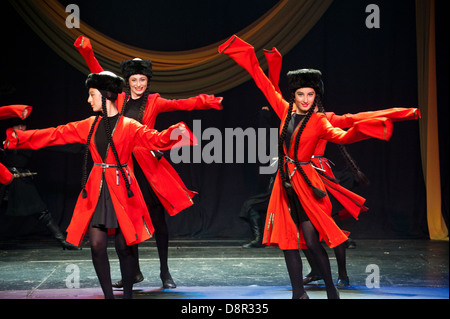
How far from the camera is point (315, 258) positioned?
3.69 meters

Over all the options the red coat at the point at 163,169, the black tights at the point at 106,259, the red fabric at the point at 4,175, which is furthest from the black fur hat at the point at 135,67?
the black tights at the point at 106,259

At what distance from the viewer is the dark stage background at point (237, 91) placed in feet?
22.4

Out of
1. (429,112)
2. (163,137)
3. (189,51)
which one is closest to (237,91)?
(189,51)

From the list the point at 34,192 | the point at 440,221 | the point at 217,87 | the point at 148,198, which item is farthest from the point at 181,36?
the point at 440,221

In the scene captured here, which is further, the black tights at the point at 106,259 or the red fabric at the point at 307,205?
the red fabric at the point at 307,205

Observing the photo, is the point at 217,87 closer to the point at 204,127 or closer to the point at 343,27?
the point at 204,127

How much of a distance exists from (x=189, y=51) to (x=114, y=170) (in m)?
3.00

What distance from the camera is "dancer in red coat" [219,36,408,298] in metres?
3.73

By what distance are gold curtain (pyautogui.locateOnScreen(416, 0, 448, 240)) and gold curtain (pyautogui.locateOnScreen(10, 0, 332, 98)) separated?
4.21ft

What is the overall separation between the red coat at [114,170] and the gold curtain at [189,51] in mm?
2546

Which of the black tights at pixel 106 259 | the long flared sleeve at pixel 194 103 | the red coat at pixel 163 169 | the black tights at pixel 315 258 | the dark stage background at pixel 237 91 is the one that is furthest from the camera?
the dark stage background at pixel 237 91

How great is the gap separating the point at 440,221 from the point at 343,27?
2.37 m

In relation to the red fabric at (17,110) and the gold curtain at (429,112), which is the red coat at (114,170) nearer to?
the red fabric at (17,110)

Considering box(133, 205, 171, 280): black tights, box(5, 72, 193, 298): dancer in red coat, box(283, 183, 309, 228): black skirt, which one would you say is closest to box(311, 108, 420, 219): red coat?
box(283, 183, 309, 228): black skirt
